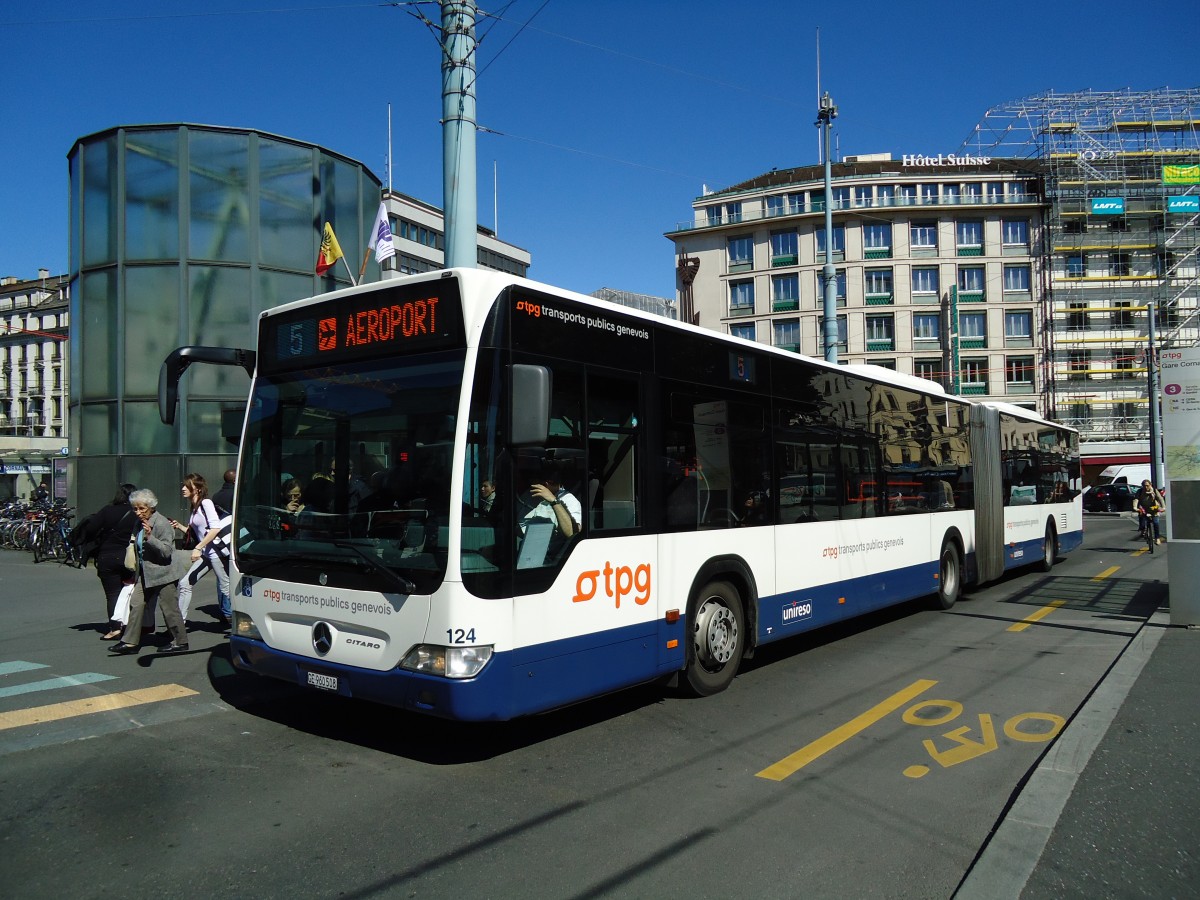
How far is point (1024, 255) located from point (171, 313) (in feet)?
203

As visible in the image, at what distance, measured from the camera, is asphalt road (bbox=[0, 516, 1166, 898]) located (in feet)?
13.3

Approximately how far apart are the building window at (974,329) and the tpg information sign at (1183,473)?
57.0 meters

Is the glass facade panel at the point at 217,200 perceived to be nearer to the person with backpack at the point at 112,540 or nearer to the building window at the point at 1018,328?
the person with backpack at the point at 112,540

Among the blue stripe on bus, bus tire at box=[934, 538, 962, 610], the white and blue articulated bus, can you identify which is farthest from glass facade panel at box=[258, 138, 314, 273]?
the blue stripe on bus

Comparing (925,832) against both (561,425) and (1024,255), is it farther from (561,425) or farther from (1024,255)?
(1024,255)

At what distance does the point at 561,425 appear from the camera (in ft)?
19.3

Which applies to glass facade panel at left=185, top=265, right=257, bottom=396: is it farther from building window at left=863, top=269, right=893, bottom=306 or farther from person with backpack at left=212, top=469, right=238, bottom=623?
building window at left=863, top=269, right=893, bottom=306

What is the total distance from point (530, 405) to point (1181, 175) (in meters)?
73.0

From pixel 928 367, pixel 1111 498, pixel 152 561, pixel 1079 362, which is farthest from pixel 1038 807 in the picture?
pixel 1079 362

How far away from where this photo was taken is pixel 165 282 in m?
18.4

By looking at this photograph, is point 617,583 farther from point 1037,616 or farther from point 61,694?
point 1037,616

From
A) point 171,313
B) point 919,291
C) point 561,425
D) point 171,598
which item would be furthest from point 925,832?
point 919,291

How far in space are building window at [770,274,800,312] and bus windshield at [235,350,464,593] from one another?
62.3m

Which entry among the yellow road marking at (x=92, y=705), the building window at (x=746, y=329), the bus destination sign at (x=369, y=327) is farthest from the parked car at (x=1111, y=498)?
the bus destination sign at (x=369, y=327)
